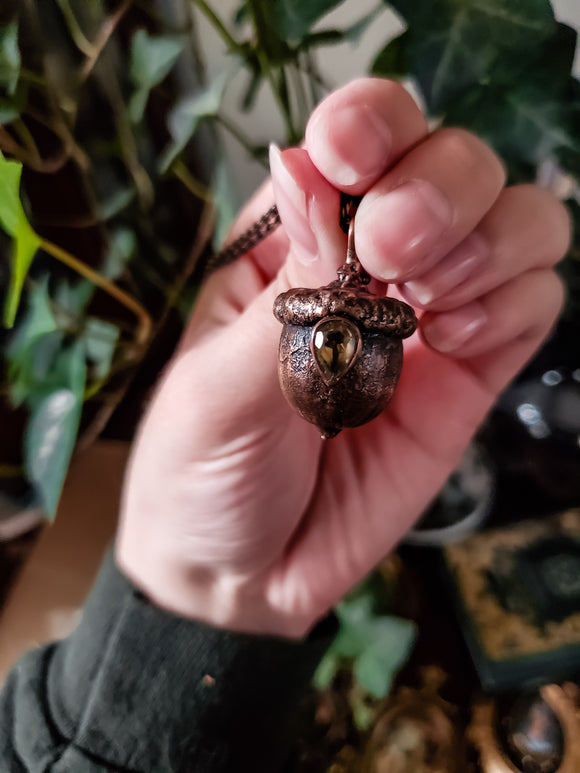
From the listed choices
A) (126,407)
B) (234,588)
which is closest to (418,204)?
(234,588)

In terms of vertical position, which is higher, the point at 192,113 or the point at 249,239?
the point at 192,113

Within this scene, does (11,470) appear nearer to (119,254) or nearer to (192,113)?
(119,254)

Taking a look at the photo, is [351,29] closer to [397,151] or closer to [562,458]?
[397,151]

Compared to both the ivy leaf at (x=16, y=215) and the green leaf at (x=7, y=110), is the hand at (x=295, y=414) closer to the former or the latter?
the ivy leaf at (x=16, y=215)

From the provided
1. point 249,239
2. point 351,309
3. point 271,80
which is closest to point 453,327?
point 351,309

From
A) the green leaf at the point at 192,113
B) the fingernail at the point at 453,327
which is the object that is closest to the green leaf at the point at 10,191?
the green leaf at the point at 192,113
